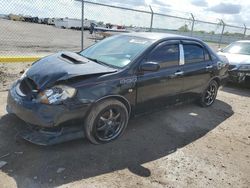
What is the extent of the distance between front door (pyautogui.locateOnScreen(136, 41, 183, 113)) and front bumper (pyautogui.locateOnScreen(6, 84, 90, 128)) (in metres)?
1.14

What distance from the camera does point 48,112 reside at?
332 centimetres

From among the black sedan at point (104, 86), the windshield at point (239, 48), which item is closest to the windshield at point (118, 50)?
the black sedan at point (104, 86)

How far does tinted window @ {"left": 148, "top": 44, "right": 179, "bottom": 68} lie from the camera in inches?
173

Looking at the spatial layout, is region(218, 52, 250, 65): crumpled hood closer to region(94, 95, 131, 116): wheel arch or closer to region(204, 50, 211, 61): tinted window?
region(204, 50, 211, 61): tinted window

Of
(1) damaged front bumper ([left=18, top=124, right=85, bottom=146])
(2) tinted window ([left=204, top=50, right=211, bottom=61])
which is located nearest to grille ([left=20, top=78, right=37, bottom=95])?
(1) damaged front bumper ([left=18, top=124, right=85, bottom=146])

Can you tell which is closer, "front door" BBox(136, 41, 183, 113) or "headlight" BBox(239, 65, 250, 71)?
"front door" BBox(136, 41, 183, 113)

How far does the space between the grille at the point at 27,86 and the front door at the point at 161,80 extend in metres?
1.63

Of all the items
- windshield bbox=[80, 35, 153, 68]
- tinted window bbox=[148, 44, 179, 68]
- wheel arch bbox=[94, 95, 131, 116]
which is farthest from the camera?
tinted window bbox=[148, 44, 179, 68]

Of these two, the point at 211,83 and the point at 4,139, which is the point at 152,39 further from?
the point at 4,139

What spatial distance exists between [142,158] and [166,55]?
197 cm

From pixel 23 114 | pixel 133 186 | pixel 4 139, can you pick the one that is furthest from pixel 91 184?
pixel 4 139

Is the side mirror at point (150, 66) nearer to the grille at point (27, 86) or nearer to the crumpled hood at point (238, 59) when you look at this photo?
the grille at point (27, 86)

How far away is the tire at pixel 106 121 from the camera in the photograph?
11.9 ft

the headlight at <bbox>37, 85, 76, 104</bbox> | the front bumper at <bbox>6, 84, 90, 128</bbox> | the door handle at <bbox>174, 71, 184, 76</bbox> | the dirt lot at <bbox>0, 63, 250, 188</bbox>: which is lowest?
the dirt lot at <bbox>0, 63, 250, 188</bbox>
